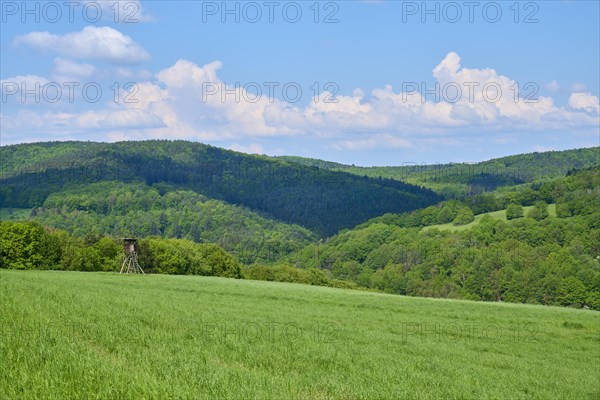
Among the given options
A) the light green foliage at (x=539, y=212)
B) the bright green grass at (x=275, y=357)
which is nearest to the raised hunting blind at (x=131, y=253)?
the bright green grass at (x=275, y=357)

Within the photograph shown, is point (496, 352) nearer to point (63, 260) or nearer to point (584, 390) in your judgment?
point (584, 390)

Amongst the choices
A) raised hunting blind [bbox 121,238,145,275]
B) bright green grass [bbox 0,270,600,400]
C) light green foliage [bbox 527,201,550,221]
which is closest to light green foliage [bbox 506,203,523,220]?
light green foliage [bbox 527,201,550,221]

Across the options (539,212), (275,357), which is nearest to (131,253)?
(275,357)

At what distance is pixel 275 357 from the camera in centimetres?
1580

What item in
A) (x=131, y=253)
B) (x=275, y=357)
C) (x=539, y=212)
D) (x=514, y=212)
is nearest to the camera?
(x=275, y=357)

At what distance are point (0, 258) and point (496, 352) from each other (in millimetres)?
72284

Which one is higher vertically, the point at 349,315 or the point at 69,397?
the point at 69,397

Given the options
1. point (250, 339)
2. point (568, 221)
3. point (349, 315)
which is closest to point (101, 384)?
point (250, 339)

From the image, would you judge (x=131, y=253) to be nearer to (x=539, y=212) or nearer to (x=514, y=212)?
(x=539, y=212)

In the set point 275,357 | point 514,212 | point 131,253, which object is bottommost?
point 131,253

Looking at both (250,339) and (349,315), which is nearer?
(250,339)

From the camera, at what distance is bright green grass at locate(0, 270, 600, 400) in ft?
32.2

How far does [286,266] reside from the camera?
133250 mm

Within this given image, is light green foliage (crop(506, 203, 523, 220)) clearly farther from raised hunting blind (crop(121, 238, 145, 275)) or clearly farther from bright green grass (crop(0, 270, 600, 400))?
bright green grass (crop(0, 270, 600, 400))
